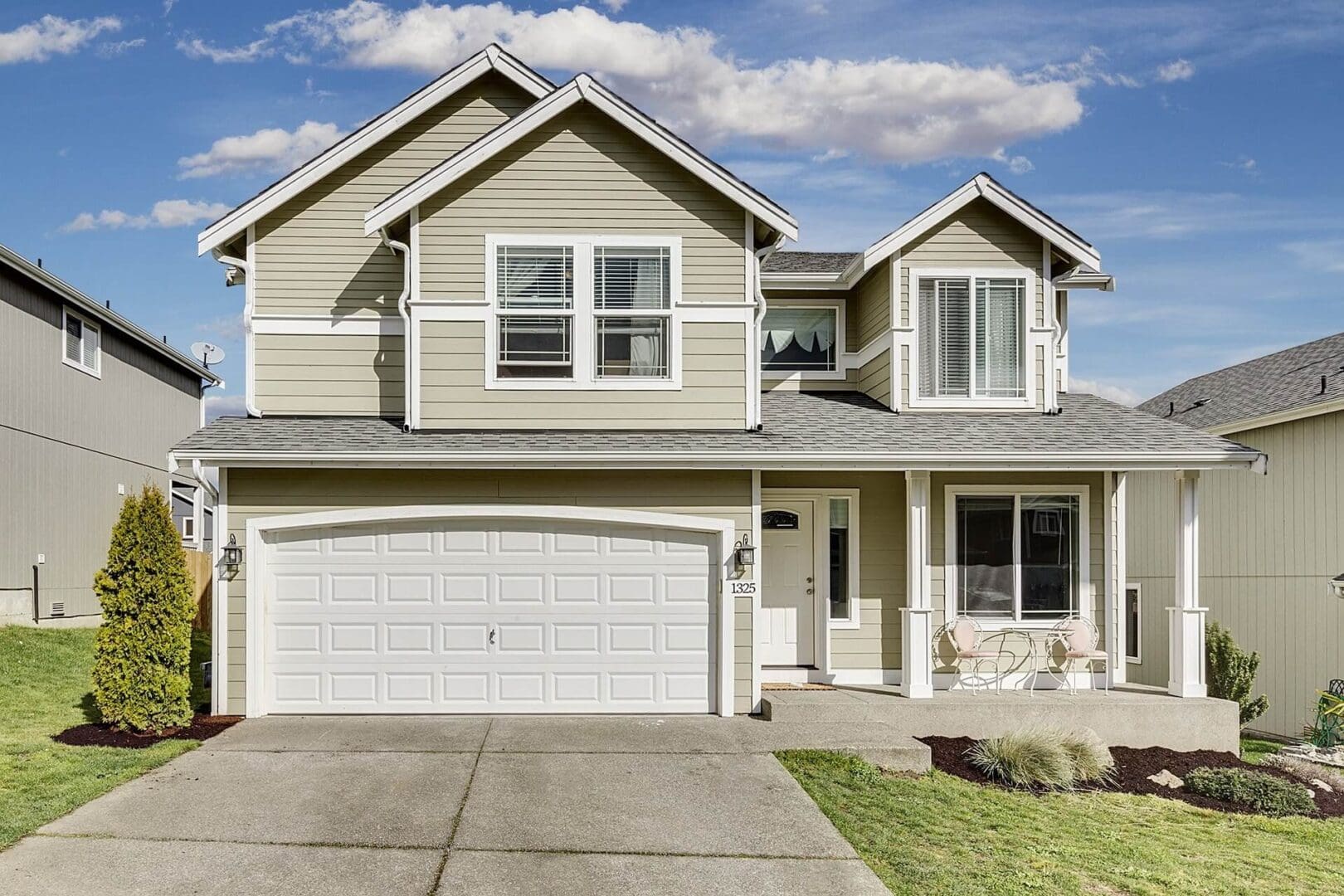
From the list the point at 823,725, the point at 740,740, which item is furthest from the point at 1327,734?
the point at 740,740

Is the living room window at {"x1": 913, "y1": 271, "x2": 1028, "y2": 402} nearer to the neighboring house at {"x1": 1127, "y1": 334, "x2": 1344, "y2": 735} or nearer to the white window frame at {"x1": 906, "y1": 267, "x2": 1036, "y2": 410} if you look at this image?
the white window frame at {"x1": 906, "y1": 267, "x2": 1036, "y2": 410}

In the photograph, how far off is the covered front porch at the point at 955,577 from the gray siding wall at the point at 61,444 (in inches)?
513

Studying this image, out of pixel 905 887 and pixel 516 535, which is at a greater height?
pixel 516 535

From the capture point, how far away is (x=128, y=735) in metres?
10.4

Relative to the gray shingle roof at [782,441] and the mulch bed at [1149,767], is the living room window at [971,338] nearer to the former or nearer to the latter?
the gray shingle roof at [782,441]

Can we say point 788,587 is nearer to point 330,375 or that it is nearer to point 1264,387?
point 330,375

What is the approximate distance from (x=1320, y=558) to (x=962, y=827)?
35.3ft

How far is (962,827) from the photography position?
8195mm

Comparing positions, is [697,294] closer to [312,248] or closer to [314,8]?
[312,248]

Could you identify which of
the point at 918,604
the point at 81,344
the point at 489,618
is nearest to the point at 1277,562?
the point at 918,604

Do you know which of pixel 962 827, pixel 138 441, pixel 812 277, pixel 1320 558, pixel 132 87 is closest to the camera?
pixel 962 827

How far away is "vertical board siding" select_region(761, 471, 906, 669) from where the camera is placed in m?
13.0

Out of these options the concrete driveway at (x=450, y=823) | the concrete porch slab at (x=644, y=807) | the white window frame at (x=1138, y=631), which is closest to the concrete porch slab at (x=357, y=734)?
the concrete driveway at (x=450, y=823)

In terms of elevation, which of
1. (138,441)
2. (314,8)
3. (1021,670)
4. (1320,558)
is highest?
(314,8)
